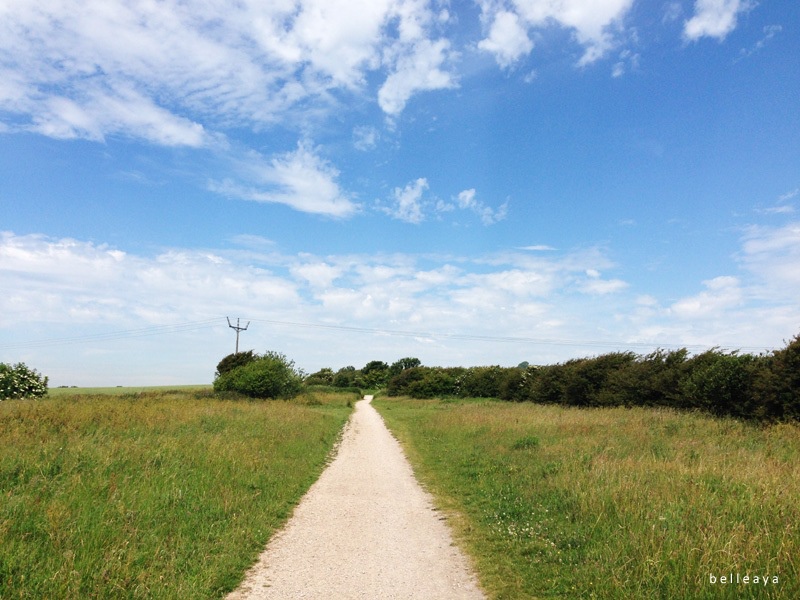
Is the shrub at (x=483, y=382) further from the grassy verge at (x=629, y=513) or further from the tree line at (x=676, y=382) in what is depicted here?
the grassy verge at (x=629, y=513)

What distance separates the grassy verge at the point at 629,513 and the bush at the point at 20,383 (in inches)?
1594

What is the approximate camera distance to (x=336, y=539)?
796 cm

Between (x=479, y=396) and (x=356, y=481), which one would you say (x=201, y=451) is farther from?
(x=479, y=396)

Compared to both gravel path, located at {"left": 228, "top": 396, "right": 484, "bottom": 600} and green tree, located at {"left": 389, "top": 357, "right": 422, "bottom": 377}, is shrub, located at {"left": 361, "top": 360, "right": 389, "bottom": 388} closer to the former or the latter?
green tree, located at {"left": 389, "top": 357, "right": 422, "bottom": 377}

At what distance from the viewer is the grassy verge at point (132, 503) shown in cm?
566

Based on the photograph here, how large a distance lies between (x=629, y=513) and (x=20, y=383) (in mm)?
48865

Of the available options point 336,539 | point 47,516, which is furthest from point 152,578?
point 336,539

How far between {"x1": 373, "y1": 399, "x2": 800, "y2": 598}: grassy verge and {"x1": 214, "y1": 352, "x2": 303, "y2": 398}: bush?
31.6 m

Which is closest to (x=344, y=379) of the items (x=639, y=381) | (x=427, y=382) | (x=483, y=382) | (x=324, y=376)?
(x=324, y=376)

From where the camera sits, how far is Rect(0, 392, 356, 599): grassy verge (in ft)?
18.6

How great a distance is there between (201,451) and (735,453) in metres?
13.9

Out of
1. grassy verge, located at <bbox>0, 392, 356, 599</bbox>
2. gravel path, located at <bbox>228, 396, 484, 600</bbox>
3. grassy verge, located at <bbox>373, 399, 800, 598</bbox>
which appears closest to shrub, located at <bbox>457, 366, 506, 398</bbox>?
grassy verge, located at <bbox>373, 399, 800, 598</bbox>

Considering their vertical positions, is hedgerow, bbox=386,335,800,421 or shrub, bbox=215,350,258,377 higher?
shrub, bbox=215,350,258,377

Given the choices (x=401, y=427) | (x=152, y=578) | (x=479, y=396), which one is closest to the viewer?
(x=152, y=578)
